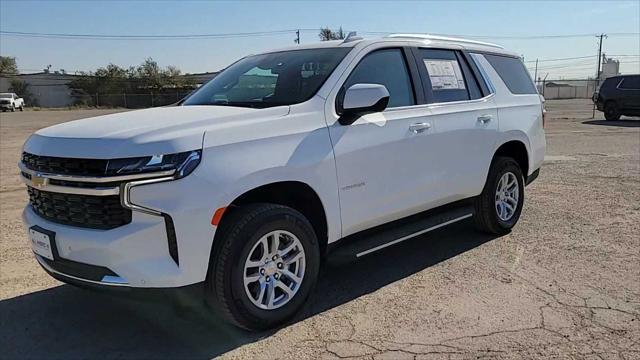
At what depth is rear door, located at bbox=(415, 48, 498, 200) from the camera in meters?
4.84

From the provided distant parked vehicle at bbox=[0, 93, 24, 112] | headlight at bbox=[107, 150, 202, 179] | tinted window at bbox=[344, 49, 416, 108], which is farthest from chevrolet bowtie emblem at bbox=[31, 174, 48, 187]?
distant parked vehicle at bbox=[0, 93, 24, 112]

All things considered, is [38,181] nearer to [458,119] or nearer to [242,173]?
[242,173]

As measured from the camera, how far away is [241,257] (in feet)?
11.1

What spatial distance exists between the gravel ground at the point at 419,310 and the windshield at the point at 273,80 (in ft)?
5.19

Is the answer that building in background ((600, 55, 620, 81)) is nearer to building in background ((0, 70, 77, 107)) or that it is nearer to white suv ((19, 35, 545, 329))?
building in background ((0, 70, 77, 107))

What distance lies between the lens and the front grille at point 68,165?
10.1 feet

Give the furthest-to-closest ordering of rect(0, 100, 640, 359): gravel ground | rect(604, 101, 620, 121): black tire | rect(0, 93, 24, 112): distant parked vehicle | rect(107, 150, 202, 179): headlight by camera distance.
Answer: rect(0, 93, 24, 112): distant parked vehicle, rect(604, 101, 620, 121): black tire, rect(0, 100, 640, 359): gravel ground, rect(107, 150, 202, 179): headlight

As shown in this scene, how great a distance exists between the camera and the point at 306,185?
12.2ft

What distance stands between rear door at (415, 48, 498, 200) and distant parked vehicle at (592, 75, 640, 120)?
1941cm

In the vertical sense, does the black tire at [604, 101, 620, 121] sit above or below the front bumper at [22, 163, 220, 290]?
below

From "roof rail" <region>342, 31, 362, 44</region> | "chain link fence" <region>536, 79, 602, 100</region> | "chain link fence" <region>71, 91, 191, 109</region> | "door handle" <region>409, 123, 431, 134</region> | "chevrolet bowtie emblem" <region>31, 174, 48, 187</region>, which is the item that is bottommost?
"chain link fence" <region>536, 79, 602, 100</region>

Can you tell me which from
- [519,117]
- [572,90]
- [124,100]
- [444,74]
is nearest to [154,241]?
[444,74]

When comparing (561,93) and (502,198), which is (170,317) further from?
(561,93)

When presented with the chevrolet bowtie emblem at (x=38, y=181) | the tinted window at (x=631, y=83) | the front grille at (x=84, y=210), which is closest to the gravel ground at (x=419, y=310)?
the front grille at (x=84, y=210)
